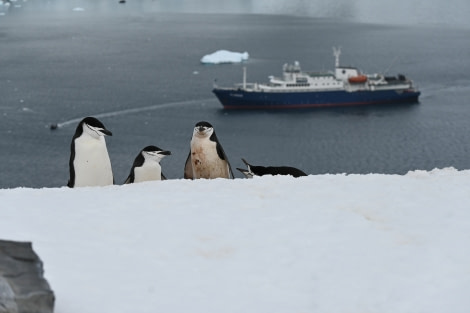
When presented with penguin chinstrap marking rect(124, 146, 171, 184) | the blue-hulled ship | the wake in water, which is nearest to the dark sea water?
the wake in water

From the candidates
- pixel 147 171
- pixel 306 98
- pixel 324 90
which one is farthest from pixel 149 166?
pixel 324 90

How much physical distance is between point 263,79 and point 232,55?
955cm

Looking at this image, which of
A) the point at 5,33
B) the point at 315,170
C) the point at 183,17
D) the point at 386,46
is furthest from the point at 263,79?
the point at 183,17

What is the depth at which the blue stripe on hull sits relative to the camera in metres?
64.9

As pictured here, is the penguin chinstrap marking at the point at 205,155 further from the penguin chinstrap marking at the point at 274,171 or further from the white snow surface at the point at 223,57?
the white snow surface at the point at 223,57

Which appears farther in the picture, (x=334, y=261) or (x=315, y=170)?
(x=315, y=170)

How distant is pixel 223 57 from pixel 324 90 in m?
15.7

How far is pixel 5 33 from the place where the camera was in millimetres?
101750

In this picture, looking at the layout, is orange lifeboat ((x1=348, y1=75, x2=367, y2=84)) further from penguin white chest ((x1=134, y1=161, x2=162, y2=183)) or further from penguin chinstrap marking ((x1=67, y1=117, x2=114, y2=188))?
penguin chinstrap marking ((x1=67, y1=117, x2=114, y2=188))

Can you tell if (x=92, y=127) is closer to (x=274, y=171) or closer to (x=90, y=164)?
(x=90, y=164)

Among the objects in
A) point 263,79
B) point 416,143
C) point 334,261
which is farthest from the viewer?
point 263,79

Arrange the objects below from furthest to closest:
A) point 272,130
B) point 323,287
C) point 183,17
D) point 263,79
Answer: point 183,17, point 263,79, point 272,130, point 323,287

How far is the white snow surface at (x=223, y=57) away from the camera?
80650mm

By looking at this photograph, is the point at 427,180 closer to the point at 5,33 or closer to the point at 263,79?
the point at 263,79
